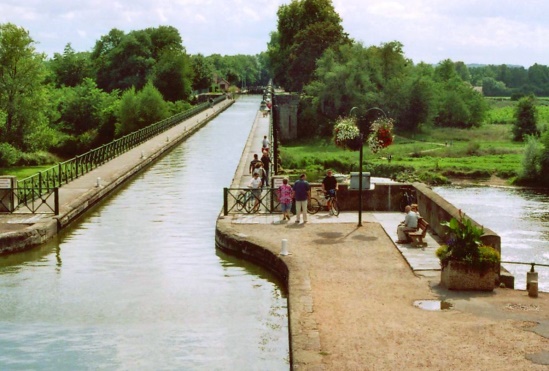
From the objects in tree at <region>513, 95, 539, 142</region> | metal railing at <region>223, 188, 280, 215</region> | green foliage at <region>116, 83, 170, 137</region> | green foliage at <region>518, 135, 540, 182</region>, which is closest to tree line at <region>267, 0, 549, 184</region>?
tree at <region>513, 95, 539, 142</region>

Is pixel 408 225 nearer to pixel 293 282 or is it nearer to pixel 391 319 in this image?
pixel 293 282

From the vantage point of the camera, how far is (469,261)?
14414mm

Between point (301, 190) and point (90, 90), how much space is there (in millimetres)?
75509

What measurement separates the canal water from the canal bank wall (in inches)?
14.8

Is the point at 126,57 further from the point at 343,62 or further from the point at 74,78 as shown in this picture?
the point at 343,62

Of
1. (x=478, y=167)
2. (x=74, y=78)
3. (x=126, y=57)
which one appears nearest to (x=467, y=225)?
(x=478, y=167)

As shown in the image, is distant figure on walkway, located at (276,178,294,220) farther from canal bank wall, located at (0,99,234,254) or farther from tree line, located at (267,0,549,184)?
tree line, located at (267,0,549,184)

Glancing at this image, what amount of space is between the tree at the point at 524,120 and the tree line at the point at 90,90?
38.3 m

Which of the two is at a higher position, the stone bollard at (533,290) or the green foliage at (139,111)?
the green foliage at (139,111)

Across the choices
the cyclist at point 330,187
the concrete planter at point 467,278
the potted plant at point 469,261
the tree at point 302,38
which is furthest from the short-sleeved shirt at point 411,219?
the tree at point 302,38

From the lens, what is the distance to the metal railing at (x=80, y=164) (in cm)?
2555

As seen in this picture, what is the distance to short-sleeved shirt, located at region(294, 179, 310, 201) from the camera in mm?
21016

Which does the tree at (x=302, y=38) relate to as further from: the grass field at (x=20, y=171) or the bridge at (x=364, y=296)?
the bridge at (x=364, y=296)

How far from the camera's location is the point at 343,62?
90125mm
